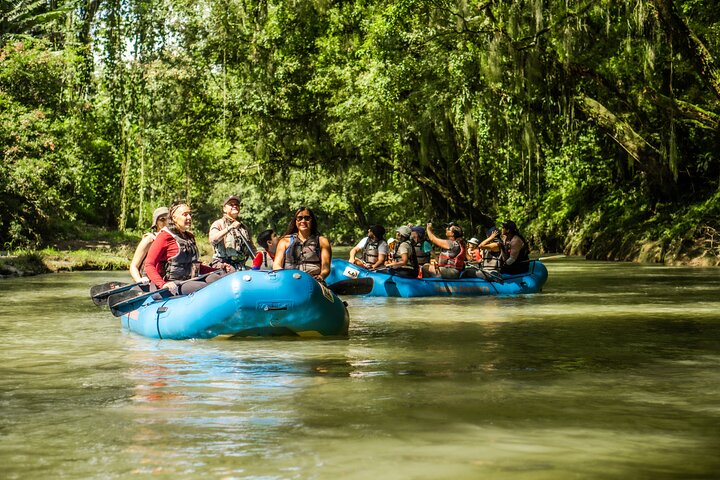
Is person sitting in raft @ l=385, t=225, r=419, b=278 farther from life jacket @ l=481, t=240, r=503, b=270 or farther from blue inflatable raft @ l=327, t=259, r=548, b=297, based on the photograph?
life jacket @ l=481, t=240, r=503, b=270

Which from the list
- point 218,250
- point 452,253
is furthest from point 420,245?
point 218,250

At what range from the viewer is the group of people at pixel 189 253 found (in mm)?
12422

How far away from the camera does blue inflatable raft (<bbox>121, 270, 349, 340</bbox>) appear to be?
11484 millimetres

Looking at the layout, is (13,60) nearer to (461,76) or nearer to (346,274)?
(461,76)

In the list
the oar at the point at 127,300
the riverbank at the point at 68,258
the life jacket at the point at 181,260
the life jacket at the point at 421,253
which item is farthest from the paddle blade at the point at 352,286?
the riverbank at the point at 68,258

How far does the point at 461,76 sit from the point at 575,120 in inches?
144

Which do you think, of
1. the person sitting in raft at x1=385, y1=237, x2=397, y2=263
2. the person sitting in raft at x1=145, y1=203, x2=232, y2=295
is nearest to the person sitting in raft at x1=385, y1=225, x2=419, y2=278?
the person sitting in raft at x1=385, y1=237, x2=397, y2=263

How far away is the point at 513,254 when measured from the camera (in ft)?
67.1

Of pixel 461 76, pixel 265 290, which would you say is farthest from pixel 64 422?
pixel 461 76

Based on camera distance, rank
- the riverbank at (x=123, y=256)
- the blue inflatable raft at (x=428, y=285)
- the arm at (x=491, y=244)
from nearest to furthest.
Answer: the blue inflatable raft at (x=428, y=285) < the arm at (x=491, y=244) < the riverbank at (x=123, y=256)

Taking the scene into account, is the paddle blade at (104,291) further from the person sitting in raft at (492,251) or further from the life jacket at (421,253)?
the person sitting in raft at (492,251)

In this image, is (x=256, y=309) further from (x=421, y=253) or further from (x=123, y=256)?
(x=123, y=256)

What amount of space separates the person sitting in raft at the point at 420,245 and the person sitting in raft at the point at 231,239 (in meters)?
6.36

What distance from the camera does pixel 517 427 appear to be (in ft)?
21.8
